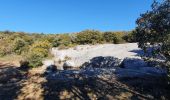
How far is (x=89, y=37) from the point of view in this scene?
148ft

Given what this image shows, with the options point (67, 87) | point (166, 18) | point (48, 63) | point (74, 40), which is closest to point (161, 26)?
point (166, 18)

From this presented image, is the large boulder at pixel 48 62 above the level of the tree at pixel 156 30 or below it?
below

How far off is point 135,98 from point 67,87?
10.8 feet

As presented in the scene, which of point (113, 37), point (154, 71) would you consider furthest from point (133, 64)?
point (113, 37)

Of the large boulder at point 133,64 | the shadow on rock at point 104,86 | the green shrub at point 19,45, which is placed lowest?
the shadow on rock at point 104,86

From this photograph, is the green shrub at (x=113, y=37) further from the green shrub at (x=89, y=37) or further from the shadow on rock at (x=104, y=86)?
the shadow on rock at (x=104, y=86)

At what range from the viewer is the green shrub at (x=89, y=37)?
1773 inches

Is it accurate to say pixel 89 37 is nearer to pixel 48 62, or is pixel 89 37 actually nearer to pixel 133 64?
pixel 48 62

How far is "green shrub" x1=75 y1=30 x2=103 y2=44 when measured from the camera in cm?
4503

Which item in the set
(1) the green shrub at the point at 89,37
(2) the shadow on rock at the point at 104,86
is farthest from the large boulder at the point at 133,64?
(1) the green shrub at the point at 89,37

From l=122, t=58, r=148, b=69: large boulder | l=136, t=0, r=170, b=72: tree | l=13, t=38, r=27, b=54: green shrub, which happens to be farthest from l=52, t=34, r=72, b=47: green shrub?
l=136, t=0, r=170, b=72: tree

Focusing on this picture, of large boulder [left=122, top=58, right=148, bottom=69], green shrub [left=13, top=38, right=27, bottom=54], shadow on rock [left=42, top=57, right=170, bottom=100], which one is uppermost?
green shrub [left=13, top=38, right=27, bottom=54]

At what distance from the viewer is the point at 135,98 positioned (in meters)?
13.7

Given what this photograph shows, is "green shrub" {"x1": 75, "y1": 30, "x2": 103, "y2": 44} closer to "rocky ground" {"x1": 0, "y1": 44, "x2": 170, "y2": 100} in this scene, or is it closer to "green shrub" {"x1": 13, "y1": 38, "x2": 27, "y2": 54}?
"green shrub" {"x1": 13, "y1": 38, "x2": 27, "y2": 54}
